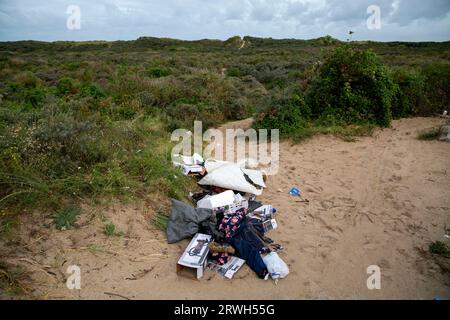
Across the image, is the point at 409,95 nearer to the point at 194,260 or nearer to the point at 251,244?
the point at 251,244

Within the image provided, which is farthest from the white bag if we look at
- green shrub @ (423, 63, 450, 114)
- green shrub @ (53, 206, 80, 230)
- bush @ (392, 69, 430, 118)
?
green shrub @ (423, 63, 450, 114)

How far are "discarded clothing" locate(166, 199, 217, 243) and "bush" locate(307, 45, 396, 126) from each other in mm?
5035

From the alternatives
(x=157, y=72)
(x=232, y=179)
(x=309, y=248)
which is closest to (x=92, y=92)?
(x=157, y=72)

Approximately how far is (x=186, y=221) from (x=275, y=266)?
1160 millimetres

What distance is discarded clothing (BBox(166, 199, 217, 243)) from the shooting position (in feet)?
11.4

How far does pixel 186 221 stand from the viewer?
357 cm

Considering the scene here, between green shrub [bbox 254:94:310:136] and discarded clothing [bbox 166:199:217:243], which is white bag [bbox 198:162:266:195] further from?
green shrub [bbox 254:94:310:136]

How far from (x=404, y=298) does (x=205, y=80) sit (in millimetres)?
8615

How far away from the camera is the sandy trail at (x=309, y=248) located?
9.27 feet

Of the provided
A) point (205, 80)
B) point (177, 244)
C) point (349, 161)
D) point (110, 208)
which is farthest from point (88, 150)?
point (205, 80)

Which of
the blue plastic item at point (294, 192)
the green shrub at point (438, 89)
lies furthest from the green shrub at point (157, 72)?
the blue plastic item at point (294, 192)

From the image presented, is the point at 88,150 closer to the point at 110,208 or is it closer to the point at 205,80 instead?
the point at 110,208

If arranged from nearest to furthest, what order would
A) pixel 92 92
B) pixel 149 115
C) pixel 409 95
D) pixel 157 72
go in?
pixel 149 115 → pixel 409 95 → pixel 92 92 → pixel 157 72

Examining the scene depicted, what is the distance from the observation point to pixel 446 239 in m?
3.51
